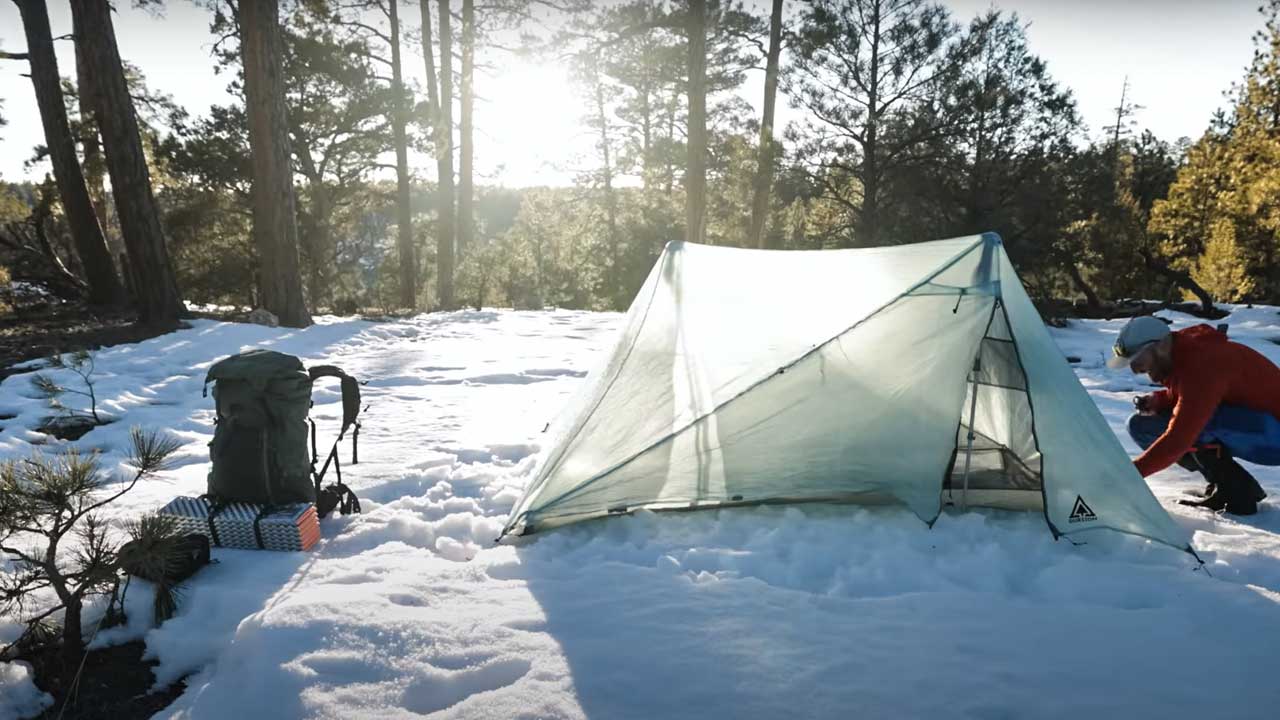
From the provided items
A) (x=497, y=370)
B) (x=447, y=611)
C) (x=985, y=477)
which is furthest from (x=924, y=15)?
(x=447, y=611)

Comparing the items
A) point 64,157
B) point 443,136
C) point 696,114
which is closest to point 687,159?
point 696,114

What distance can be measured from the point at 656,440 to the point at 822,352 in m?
0.98

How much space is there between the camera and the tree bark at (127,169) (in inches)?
294

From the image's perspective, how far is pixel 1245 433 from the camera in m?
3.01

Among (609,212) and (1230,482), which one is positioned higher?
(609,212)

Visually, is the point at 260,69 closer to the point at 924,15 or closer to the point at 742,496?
the point at 742,496

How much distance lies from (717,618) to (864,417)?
1.41 meters

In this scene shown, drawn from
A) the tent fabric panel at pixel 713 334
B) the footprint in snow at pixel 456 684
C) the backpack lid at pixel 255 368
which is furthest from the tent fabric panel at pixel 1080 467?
the backpack lid at pixel 255 368

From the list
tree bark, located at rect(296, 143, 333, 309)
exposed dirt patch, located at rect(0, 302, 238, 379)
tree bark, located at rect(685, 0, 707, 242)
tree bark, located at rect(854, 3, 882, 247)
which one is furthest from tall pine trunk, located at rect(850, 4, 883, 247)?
tree bark, located at rect(296, 143, 333, 309)

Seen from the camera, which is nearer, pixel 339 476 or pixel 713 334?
pixel 339 476

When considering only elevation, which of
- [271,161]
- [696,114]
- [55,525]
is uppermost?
[696,114]

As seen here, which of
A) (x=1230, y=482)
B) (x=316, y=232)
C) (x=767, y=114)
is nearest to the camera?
(x=1230, y=482)

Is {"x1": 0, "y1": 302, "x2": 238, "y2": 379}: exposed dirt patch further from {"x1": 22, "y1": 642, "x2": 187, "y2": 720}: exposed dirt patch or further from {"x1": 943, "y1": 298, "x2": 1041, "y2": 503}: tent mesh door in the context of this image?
{"x1": 943, "y1": 298, "x2": 1041, "y2": 503}: tent mesh door

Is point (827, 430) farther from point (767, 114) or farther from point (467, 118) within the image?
point (467, 118)
